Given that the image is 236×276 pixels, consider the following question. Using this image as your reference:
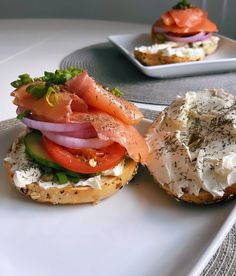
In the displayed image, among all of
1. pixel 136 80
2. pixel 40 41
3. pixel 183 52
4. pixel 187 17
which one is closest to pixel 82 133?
pixel 136 80

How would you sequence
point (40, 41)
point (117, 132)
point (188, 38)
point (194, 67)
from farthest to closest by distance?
point (40, 41) < point (188, 38) < point (194, 67) < point (117, 132)

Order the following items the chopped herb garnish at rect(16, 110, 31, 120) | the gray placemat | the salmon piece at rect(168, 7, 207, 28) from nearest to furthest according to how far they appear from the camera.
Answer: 1. the chopped herb garnish at rect(16, 110, 31, 120)
2. the gray placemat
3. the salmon piece at rect(168, 7, 207, 28)

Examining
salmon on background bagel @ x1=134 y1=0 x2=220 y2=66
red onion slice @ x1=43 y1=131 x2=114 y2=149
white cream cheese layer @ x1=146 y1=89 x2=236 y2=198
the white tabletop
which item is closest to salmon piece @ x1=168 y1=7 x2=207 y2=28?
salmon on background bagel @ x1=134 y1=0 x2=220 y2=66

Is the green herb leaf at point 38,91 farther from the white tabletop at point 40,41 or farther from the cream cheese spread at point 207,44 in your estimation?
the cream cheese spread at point 207,44

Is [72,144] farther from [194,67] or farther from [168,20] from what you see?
[168,20]

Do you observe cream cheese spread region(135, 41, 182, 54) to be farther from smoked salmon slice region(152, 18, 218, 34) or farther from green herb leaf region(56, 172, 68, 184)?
green herb leaf region(56, 172, 68, 184)
